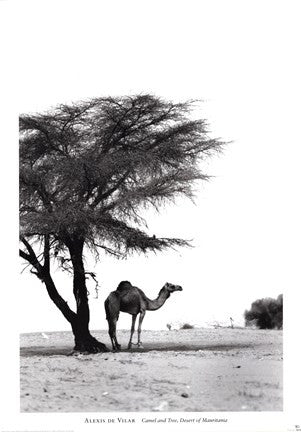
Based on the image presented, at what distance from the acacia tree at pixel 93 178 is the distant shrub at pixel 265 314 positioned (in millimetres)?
2163

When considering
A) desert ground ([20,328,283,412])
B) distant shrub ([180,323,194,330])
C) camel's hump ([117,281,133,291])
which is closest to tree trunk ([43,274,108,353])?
desert ground ([20,328,283,412])

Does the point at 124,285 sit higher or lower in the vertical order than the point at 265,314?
higher

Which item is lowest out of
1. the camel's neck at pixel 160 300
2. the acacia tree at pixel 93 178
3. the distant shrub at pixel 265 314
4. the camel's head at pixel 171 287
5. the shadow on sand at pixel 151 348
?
the shadow on sand at pixel 151 348

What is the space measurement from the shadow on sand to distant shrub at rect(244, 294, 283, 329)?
85cm

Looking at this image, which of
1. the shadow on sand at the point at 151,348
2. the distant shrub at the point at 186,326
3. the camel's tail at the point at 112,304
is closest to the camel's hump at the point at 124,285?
the camel's tail at the point at 112,304

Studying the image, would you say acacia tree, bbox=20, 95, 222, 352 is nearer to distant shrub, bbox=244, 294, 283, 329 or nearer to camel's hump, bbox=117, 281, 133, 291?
camel's hump, bbox=117, 281, 133, 291

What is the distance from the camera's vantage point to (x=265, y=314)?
879 inches

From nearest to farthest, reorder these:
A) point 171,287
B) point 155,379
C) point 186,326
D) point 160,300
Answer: point 155,379 → point 171,287 → point 160,300 → point 186,326

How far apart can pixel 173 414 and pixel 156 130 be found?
6052mm

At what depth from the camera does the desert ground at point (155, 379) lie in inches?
664

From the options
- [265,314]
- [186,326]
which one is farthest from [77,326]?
[186,326]

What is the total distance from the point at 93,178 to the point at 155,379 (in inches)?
161

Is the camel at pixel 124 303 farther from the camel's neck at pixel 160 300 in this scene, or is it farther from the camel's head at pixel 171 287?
the camel's neck at pixel 160 300

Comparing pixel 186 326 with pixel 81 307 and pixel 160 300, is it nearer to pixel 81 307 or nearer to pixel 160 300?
pixel 160 300
